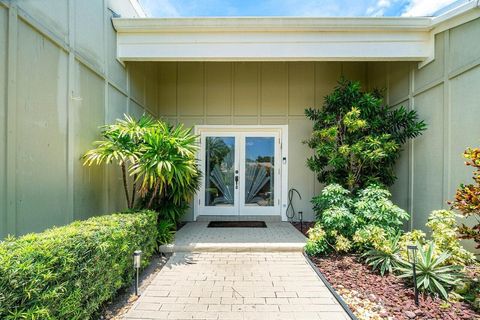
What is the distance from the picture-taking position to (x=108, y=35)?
4.00 m

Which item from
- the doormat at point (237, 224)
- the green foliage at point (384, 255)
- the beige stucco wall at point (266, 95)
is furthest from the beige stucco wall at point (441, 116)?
the doormat at point (237, 224)

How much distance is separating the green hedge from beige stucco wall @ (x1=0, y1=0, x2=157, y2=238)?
0.54 meters

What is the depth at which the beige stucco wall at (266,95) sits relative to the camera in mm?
6230

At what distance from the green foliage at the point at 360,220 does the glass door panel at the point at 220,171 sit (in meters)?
2.75

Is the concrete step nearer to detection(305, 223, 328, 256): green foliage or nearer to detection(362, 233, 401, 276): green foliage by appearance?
detection(305, 223, 328, 256): green foliage

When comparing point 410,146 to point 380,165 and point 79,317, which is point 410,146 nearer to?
point 380,165

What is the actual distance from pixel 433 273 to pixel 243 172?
4202 millimetres

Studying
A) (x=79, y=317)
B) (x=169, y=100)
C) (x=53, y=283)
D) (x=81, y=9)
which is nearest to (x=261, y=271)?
(x=79, y=317)

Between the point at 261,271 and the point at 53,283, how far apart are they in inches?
94.5

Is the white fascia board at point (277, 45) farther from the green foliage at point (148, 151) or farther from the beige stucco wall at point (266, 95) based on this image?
the beige stucco wall at point (266, 95)

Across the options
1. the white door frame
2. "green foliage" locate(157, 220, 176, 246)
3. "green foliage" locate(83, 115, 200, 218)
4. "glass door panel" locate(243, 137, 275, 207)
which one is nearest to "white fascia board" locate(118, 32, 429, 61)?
"green foliage" locate(83, 115, 200, 218)

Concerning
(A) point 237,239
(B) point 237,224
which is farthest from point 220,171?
(A) point 237,239

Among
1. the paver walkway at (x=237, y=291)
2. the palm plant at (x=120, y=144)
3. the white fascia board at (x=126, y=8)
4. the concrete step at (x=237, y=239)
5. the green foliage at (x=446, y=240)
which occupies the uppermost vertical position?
the white fascia board at (x=126, y=8)

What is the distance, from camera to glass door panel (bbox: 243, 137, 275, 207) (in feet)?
20.7
